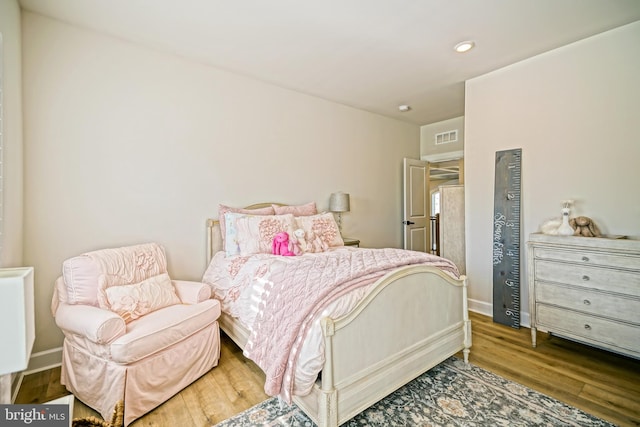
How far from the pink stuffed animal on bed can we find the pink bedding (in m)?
0.32

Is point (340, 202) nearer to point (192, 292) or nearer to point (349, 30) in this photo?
point (349, 30)

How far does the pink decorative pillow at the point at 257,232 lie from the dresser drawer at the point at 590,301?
2357 mm

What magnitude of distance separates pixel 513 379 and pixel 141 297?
2.73m

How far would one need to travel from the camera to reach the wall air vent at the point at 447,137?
4.73 meters

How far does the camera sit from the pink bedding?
1545 millimetres

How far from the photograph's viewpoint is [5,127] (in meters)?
1.65

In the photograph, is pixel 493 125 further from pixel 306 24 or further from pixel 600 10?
pixel 306 24

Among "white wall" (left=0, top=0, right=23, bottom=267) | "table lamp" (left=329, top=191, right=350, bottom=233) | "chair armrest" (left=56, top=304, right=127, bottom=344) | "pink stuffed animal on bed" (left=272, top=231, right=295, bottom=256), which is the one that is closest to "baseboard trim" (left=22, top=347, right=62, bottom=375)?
"chair armrest" (left=56, top=304, right=127, bottom=344)

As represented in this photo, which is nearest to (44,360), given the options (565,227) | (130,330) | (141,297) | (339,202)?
(141,297)

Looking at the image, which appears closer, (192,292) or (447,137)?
(192,292)

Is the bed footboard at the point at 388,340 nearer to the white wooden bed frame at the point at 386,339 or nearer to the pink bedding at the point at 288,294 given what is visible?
the white wooden bed frame at the point at 386,339

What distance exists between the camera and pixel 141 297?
2.09 meters

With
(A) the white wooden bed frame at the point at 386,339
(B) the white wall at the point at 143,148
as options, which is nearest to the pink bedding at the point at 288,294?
(A) the white wooden bed frame at the point at 386,339

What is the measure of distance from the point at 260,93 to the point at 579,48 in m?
3.13
